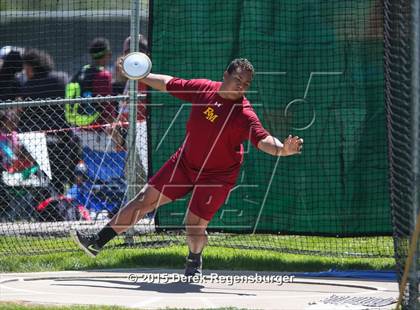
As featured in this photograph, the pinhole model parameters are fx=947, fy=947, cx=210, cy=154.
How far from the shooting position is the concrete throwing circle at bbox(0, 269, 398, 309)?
7.12 meters

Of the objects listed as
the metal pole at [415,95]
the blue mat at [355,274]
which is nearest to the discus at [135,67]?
the blue mat at [355,274]

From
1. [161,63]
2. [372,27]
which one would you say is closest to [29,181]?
[161,63]

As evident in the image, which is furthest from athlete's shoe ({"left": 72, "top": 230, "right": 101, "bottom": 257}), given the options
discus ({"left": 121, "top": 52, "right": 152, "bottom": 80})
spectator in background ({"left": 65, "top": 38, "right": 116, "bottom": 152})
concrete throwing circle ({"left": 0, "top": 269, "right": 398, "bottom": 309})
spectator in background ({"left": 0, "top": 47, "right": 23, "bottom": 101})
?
spectator in background ({"left": 0, "top": 47, "right": 23, "bottom": 101})

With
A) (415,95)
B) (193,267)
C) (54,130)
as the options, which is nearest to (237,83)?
(193,267)

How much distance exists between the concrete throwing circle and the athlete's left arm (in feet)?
3.78

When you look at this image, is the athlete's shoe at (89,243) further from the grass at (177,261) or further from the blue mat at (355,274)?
the blue mat at (355,274)

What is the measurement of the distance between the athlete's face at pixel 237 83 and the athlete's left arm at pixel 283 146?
51 cm

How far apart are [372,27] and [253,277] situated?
110 inches

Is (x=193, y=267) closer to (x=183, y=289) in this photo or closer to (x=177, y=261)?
(x=183, y=289)

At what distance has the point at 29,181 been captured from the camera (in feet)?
37.8

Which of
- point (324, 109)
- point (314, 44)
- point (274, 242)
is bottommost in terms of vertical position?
point (274, 242)

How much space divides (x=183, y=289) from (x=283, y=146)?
1471 mm

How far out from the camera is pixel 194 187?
27.2 feet

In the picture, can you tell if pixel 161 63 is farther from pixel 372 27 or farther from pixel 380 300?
pixel 380 300
